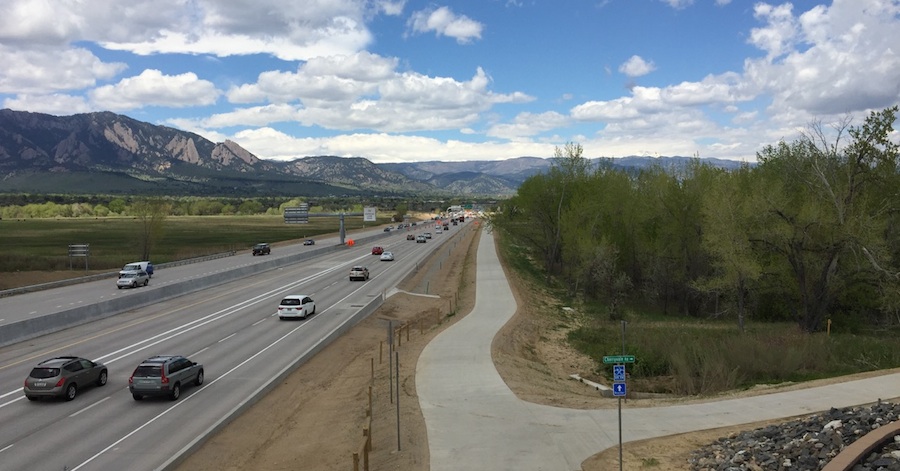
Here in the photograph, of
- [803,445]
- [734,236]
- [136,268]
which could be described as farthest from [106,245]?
[803,445]

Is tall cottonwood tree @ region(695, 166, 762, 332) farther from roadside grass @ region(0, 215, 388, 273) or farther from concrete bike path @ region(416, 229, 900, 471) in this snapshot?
roadside grass @ region(0, 215, 388, 273)

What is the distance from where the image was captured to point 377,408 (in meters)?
18.8

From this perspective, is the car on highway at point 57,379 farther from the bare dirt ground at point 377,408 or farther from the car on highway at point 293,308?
the car on highway at point 293,308

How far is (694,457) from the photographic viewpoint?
41.7 ft

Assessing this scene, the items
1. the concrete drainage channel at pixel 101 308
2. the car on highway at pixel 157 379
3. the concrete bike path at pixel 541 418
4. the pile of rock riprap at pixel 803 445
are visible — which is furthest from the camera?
the concrete drainage channel at pixel 101 308

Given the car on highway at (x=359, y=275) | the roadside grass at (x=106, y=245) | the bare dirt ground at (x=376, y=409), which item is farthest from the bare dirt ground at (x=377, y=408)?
the roadside grass at (x=106, y=245)

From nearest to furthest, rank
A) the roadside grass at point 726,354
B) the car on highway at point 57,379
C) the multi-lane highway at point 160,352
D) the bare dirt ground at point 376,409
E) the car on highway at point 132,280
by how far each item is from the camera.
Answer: the bare dirt ground at point 376,409 < the multi-lane highway at point 160,352 < the car on highway at point 57,379 < the roadside grass at point 726,354 < the car on highway at point 132,280

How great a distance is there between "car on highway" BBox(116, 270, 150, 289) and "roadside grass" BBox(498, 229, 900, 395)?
32524mm

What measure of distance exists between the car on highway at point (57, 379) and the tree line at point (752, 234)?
99.0 ft

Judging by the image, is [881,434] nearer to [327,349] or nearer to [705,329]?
[327,349]

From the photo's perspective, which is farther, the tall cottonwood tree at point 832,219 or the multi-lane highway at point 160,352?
the tall cottonwood tree at point 832,219

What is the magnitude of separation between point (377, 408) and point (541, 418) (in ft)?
16.9

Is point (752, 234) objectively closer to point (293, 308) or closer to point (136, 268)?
point (293, 308)

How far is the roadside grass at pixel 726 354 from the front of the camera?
75.7 feet
